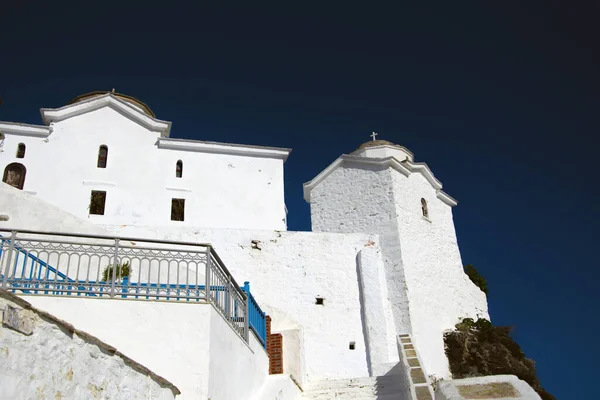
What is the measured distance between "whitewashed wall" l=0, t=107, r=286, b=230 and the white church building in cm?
5

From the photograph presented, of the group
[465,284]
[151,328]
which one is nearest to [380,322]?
[465,284]

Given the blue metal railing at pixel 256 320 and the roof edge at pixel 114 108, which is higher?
the roof edge at pixel 114 108

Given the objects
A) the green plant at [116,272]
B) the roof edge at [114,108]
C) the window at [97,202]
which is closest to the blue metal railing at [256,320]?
the green plant at [116,272]

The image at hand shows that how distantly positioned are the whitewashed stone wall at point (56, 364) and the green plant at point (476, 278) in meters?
17.0

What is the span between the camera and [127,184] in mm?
19359

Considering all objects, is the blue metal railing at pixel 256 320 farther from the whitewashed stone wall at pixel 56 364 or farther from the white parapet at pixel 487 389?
the white parapet at pixel 487 389

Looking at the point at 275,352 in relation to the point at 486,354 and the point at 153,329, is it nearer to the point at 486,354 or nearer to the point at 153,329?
the point at 153,329

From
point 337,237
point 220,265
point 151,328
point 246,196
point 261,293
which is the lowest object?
point 151,328

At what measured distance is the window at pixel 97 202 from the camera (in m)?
18.7

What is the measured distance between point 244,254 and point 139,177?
521 cm

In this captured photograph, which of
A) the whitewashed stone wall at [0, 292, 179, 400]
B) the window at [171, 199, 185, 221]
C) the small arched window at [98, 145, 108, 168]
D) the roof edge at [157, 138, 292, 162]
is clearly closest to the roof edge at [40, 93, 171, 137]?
the roof edge at [157, 138, 292, 162]

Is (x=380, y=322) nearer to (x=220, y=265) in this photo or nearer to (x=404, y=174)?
(x=404, y=174)

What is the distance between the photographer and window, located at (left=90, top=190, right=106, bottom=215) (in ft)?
61.5

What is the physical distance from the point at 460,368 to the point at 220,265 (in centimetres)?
1033
